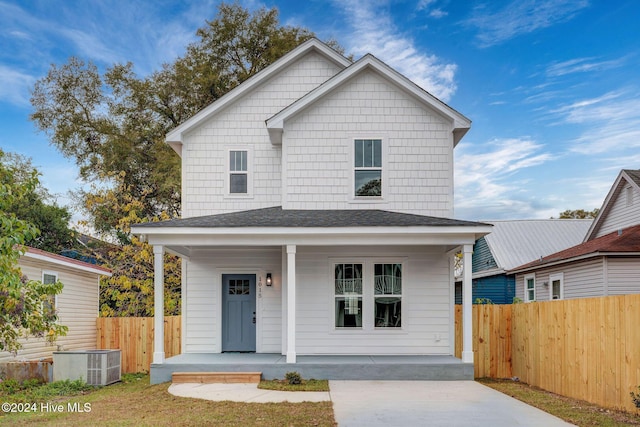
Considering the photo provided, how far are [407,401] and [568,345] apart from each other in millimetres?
3218

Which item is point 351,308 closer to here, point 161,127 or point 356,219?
point 356,219

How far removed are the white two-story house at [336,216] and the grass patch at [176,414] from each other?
3.10 metres

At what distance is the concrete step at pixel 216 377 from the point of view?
416 inches

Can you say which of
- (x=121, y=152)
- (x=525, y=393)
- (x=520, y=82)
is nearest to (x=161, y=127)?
(x=121, y=152)

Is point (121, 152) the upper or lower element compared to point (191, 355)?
upper

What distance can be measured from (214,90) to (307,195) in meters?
13.5

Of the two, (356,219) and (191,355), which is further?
(191,355)

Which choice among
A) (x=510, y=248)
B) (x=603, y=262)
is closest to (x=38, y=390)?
(x=603, y=262)

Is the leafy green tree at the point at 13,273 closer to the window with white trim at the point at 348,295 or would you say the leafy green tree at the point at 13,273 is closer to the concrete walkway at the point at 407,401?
the concrete walkway at the point at 407,401

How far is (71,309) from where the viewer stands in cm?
1512

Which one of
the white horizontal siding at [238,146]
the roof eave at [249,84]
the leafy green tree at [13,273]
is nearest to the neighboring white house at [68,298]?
the white horizontal siding at [238,146]

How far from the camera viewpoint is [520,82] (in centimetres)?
1831

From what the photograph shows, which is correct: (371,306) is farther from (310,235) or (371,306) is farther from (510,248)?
(510,248)

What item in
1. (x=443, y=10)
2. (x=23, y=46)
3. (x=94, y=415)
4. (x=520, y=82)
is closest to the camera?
(x=94, y=415)
